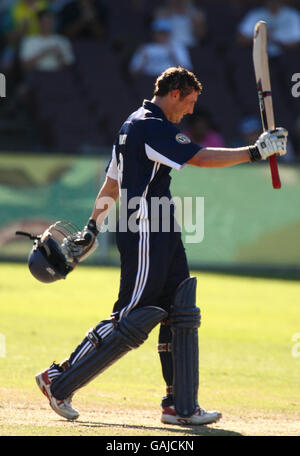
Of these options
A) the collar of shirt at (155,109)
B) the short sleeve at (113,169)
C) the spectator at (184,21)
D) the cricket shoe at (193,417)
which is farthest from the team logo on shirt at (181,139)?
the spectator at (184,21)

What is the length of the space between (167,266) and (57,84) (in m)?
11.0

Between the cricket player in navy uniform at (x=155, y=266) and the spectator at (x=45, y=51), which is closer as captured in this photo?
the cricket player in navy uniform at (x=155, y=266)

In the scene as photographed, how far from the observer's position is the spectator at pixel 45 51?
654 inches

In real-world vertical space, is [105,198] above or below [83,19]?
below

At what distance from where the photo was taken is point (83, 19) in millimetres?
17875

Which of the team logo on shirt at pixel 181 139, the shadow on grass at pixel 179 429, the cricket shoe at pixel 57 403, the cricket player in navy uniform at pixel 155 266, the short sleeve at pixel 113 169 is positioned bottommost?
the shadow on grass at pixel 179 429

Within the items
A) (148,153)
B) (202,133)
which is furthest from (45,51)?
(148,153)

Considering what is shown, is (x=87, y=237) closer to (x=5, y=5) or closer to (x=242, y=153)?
(x=242, y=153)

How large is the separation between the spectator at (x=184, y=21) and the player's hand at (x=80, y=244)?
11974mm

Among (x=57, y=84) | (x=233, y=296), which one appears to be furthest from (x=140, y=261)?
(x=57, y=84)

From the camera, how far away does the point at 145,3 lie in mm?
19438

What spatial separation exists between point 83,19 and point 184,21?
199 cm

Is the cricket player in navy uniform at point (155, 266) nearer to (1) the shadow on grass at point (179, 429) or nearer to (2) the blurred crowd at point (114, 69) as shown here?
(1) the shadow on grass at point (179, 429)

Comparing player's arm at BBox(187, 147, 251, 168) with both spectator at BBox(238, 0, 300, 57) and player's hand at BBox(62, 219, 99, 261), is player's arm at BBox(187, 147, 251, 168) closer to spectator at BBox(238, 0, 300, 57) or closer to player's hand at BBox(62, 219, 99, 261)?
player's hand at BBox(62, 219, 99, 261)
